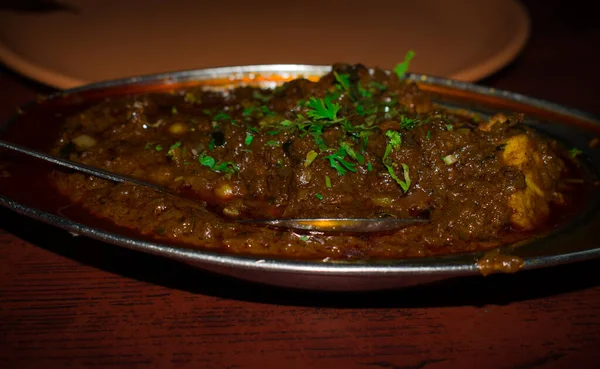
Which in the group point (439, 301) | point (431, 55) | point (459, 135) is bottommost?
point (439, 301)

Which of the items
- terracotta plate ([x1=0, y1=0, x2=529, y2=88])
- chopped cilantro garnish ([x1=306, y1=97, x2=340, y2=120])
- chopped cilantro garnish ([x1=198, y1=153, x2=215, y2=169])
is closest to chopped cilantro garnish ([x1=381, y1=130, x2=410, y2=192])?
chopped cilantro garnish ([x1=306, y1=97, x2=340, y2=120])

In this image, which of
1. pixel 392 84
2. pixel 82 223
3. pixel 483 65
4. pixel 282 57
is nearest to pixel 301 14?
pixel 282 57

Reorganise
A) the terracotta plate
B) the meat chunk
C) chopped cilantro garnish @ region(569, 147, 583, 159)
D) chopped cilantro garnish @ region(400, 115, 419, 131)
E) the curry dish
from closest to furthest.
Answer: the curry dish < the meat chunk < chopped cilantro garnish @ region(400, 115, 419, 131) < chopped cilantro garnish @ region(569, 147, 583, 159) < the terracotta plate

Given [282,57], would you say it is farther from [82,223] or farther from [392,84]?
[82,223]

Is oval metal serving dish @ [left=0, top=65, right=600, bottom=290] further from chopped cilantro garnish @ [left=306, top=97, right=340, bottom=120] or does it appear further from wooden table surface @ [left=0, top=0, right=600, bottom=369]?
chopped cilantro garnish @ [left=306, top=97, right=340, bottom=120]

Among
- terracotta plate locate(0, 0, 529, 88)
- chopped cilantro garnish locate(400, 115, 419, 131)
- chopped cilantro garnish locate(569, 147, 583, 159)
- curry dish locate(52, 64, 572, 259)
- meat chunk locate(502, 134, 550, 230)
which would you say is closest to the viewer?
curry dish locate(52, 64, 572, 259)

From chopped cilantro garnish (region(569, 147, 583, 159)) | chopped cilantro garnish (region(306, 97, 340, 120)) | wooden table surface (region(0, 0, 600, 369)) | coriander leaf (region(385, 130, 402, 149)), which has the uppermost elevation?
chopped cilantro garnish (region(306, 97, 340, 120))
